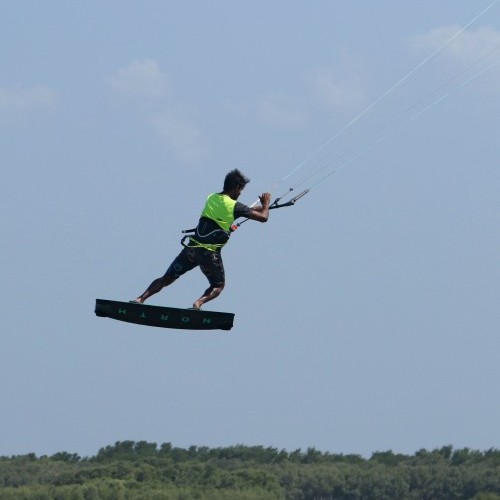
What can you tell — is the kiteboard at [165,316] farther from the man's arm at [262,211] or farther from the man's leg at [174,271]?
the man's arm at [262,211]

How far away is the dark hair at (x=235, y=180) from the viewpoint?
81.4ft

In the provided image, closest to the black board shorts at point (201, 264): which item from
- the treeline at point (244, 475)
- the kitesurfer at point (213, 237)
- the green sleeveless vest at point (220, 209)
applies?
the kitesurfer at point (213, 237)

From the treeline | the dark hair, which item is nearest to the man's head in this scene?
the dark hair

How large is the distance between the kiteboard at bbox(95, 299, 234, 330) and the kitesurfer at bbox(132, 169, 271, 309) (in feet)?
0.48

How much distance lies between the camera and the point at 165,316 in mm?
25344

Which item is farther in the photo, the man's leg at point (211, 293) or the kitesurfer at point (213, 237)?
the man's leg at point (211, 293)

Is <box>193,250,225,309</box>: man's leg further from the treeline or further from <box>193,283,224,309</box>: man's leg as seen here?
the treeline

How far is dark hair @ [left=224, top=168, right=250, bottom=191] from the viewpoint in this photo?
81.4 feet

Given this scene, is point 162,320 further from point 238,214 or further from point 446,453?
point 446,453

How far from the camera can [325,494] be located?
367ft

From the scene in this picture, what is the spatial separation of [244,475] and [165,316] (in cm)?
8488

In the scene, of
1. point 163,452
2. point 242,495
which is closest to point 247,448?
point 163,452

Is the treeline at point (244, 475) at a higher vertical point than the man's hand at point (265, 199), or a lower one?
higher

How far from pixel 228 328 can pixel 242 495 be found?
7616 centimetres
